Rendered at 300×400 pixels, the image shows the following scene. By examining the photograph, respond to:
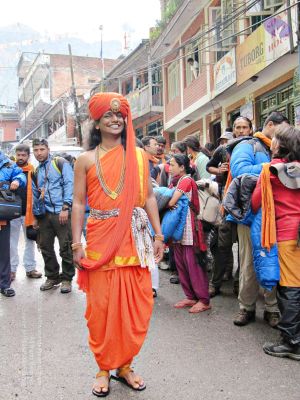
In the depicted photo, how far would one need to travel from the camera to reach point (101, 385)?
3094 mm

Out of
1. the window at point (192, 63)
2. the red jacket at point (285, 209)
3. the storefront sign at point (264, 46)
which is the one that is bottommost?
the red jacket at point (285, 209)

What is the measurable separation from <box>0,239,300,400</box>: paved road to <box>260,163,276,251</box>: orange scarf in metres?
0.89

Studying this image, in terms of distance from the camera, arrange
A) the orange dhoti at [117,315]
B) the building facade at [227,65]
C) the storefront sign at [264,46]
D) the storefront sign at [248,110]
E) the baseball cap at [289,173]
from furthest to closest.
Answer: the storefront sign at [248,110]
the building facade at [227,65]
the storefront sign at [264,46]
the baseball cap at [289,173]
the orange dhoti at [117,315]

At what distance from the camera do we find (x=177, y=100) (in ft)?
61.9

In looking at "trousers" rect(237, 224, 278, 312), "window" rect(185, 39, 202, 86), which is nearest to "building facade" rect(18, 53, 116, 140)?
"window" rect(185, 39, 202, 86)

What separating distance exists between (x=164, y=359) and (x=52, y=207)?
9.11 feet

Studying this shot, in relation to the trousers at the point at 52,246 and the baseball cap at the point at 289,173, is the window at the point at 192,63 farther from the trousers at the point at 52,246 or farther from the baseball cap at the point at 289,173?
A: the baseball cap at the point at 289,173

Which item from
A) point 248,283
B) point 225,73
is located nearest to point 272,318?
point 248,283

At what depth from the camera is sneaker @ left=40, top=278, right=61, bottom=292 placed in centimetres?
589

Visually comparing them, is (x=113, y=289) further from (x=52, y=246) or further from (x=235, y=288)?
(x=52, y=246)

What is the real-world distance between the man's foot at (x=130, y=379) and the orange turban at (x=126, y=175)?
2.07 feet

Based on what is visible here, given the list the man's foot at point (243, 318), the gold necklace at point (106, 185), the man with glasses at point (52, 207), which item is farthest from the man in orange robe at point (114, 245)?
the man with glasses at point (52, 207)

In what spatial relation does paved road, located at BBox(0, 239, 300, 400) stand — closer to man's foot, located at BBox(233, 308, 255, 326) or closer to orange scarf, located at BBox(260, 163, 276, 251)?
man's foot, located at BBox(233, 308, 255, 326)

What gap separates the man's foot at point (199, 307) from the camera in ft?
15.8
